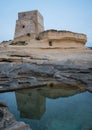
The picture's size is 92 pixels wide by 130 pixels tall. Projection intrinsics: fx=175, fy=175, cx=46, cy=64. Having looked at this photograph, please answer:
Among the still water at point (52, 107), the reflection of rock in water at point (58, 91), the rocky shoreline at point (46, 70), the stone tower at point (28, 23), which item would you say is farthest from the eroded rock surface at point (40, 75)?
the stone tower at point (28, 23)

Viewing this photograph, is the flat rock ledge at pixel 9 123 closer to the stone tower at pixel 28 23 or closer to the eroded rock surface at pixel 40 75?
the eroded rock surface at pixel 40 75

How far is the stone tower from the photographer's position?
1045 inches

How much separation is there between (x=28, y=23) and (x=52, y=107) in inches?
843

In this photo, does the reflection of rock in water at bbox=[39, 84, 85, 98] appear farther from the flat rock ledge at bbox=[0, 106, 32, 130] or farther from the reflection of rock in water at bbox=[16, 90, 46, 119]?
the flat rock ledge at bbox=[0, 106, 32, 130]

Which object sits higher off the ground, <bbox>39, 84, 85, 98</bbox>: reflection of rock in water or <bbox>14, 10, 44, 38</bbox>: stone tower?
<bbox>14, 10, 44, 38</bbox>: stone tower

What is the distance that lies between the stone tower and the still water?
18.8m

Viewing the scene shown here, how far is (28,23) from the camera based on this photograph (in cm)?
2662

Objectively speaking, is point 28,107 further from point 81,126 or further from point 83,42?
point 83,42

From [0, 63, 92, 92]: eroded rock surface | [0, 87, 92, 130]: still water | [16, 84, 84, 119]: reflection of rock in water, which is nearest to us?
[0, 87, 92, 130]: still water

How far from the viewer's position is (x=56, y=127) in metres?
5.13

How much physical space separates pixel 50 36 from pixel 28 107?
14.7 meters

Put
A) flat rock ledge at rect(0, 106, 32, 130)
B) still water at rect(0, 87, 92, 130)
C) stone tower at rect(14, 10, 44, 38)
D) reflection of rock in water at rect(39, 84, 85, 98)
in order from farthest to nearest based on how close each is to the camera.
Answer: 1. stone tower at rect(14, 10, 44, 38)
2. reflection of rock in water at rect(39, 84, 85, 98)
3. still water at rect(0, 87, 92, 130)
4. flat rock ledge at rect(0, 106, 32, 130)

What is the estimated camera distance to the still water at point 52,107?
5.38 meters

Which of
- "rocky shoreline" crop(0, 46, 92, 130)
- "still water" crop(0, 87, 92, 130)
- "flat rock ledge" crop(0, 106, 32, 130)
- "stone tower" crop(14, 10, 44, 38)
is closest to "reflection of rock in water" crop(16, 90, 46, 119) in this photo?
"still water" crop(0, 87, 92, 130)
